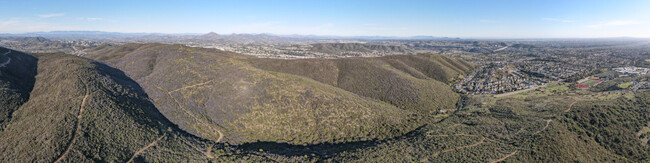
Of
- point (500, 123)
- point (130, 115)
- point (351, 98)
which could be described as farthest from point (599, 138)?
point (130, 115)

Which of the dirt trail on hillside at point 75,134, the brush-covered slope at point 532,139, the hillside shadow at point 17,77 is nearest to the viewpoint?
the dirt trail on hillside at point 75,134

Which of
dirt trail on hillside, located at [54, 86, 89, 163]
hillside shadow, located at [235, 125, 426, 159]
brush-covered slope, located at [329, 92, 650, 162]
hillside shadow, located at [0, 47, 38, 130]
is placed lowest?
hillside shadow, located at [235, 125, 426, 159]

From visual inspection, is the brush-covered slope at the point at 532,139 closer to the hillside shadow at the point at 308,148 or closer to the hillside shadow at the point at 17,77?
the hillside shadow at the point at 308,148

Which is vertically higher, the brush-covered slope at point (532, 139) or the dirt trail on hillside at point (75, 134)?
the dirt trail on hillside at point (75, 134)

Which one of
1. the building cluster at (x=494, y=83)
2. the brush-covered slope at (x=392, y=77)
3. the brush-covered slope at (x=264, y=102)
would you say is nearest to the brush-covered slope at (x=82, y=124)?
the brush-covered slope at (x=264, y=102)

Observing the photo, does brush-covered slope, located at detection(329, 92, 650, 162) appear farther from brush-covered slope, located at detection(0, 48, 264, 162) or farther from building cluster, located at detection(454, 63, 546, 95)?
building cluster, located at detection(454, 63, 546, 95)

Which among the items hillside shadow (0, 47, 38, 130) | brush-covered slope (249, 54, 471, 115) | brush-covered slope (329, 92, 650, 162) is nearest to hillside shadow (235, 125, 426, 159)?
brush-covered slope (329, 92, 650, 162)
